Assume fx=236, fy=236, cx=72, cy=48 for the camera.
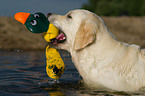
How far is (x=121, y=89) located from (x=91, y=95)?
58 cm

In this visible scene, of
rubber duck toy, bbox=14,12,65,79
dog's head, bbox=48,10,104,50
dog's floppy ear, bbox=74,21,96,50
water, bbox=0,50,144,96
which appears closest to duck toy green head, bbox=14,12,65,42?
rubber duck toy, bbox=14,12,65,79

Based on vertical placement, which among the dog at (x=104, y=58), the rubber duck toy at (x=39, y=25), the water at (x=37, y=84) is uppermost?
the rubber duck toy at (x=39, y=25)

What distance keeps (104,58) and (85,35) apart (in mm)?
555

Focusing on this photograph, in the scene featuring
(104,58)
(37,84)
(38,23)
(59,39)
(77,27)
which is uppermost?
(38,23)

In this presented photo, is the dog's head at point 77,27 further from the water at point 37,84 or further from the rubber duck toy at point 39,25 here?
the water at point 37,84

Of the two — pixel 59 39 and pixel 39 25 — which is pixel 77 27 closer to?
pixel 59 39

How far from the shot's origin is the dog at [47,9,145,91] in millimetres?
4309

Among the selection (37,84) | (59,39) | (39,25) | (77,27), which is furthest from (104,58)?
(37,84)

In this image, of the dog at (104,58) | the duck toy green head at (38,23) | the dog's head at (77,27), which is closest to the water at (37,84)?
the dog at (104,58)

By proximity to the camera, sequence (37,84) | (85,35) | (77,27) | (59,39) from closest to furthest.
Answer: (85,35), (77,27), (59,39), (37,84)

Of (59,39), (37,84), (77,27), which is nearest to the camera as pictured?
(77,27)

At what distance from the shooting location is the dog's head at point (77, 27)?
4309mm

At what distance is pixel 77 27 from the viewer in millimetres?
4496

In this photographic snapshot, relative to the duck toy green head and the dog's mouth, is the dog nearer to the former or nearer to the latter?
the dog's mouth
